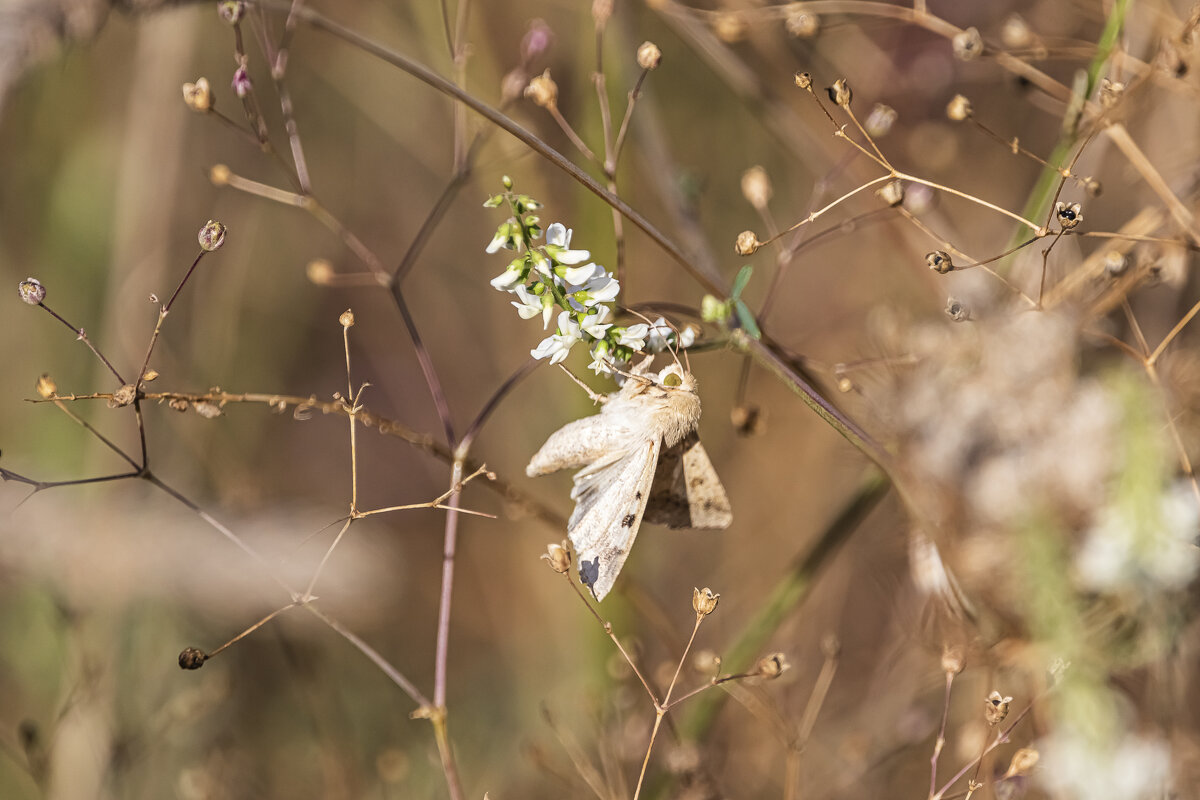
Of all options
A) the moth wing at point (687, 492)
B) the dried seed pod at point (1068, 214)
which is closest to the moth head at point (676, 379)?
the moth wing at point (687, 492)

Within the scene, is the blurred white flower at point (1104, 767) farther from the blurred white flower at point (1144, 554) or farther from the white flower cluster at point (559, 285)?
the white flower cluster at point (559, 285)

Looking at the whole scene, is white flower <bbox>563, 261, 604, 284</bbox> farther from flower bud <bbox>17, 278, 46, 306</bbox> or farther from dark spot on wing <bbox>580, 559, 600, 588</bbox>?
flower bud <bbox>17, 278, 46, 306</bbox>

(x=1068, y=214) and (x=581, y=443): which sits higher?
(x=1068, y=214)

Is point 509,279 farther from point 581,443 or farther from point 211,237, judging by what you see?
point 211,237

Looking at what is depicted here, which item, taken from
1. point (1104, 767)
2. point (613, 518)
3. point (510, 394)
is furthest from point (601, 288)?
point (510, 394)

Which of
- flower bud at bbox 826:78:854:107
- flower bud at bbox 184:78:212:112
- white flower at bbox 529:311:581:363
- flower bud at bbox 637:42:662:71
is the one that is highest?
flower bud at bbox 637:42:662:71

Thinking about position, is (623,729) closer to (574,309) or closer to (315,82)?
(574,309)

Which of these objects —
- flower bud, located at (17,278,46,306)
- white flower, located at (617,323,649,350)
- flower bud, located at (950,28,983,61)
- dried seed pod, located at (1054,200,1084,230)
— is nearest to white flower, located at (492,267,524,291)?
white flower, located at (617,323,649,350)

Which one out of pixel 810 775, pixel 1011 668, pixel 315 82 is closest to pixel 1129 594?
pixel 1011 668
